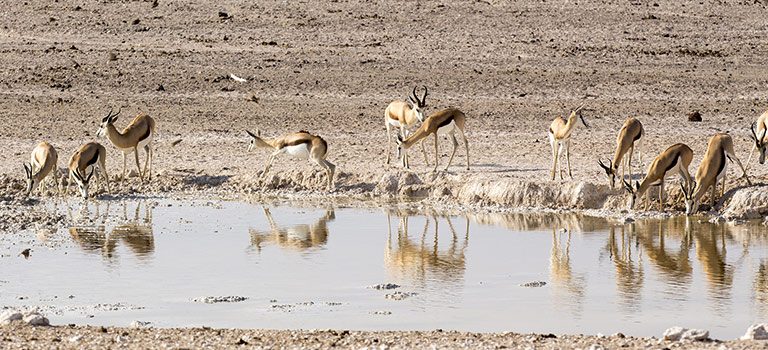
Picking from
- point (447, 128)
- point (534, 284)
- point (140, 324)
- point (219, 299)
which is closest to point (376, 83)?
point (447, 128)

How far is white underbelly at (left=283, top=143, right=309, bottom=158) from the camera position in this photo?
1720cm

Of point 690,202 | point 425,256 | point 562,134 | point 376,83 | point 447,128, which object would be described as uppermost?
point 376,83

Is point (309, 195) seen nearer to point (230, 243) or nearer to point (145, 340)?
point (230, 243)

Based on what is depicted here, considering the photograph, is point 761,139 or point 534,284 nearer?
point 534,284

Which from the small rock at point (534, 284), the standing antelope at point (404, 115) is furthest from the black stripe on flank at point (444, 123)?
the small rock at point (534, 284)

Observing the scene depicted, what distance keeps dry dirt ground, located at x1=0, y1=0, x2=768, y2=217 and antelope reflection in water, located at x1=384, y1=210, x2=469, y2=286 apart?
1719mm

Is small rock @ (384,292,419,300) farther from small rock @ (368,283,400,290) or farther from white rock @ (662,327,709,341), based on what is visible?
white rock @ (662,327,709,341)

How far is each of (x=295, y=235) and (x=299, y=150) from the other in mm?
3125

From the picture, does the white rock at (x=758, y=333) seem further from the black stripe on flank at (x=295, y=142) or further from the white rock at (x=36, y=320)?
the black stripe on flank at (x=295, y=142)

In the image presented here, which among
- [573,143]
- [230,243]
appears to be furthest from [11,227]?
[573,143]

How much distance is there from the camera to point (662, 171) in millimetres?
15391

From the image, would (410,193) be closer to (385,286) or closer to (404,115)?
(404,115)

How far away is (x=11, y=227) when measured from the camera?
46.1ft

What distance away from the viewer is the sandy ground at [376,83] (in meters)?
17.3
